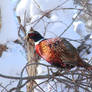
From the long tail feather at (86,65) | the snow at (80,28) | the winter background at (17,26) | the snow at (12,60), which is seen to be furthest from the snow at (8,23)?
the long tail feather at (86,65)

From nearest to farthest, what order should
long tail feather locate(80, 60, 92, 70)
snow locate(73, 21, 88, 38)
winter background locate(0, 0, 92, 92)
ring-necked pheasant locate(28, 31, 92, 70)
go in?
1. long tail feather locate(80, 60, 92, 70)
2. ring-necked pheasant locate(28, 31, 92, 70)
3. winter background locate(0, 0, 92, 92)
4. snow locate(73, 21, 88, 38)

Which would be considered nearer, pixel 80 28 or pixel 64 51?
pixel 64 51

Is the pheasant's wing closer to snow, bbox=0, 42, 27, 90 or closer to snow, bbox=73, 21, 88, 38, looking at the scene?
snow, bbox=0, 42, 27, 90

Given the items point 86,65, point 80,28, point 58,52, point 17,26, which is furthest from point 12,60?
point 86,65

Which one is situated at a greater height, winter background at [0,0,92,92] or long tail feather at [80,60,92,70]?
winter background at [0,0,92,92]

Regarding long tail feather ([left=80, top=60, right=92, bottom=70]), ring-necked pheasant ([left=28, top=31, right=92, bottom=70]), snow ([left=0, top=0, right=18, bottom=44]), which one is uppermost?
snow ([left=0, top=0, right=18, bottom=44])

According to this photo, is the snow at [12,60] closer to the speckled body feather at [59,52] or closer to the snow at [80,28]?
the snow at [80,28]

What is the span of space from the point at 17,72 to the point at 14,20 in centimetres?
66

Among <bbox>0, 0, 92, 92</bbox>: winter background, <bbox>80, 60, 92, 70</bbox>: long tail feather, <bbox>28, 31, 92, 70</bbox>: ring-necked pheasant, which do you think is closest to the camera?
<bbox>80, 60, 92, 70</bbox>: long tail feather

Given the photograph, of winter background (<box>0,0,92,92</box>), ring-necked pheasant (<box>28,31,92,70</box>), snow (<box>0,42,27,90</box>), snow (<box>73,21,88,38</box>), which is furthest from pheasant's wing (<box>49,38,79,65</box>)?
snow (<box>73,21,88,38</box>)

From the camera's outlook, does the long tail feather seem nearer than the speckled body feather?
Yes

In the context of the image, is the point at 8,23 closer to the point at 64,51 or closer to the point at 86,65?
the point at 64,51

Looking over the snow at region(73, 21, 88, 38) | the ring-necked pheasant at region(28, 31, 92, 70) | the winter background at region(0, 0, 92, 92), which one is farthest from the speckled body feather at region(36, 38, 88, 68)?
the snow at region(73, 21, 88, 38)

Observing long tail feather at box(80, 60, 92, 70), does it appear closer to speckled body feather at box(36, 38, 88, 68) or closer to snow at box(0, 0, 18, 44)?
speckled body feather at box(36, 38, 88, 68)
